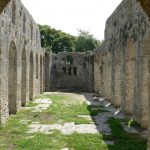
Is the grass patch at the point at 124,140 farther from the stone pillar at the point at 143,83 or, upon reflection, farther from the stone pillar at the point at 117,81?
the stone pillar at the point at 117,81

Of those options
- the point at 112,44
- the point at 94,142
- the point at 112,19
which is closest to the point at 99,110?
the point at 112,44

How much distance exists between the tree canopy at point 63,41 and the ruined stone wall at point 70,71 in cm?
1887

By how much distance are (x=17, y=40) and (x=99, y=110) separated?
5049 mm

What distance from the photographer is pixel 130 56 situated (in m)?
14.9

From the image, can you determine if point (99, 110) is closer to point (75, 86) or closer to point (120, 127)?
point (120, 127)

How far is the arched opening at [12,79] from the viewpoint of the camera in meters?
15.1

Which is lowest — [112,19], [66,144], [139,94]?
[66,144]

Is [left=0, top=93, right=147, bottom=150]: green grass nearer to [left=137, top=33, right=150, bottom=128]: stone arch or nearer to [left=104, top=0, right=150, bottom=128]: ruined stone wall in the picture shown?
[left=137, top=33, right=150, bottom=128]: stone arch

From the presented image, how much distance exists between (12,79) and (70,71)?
Result: 59.5 ft

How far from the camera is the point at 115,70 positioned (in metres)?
18.0

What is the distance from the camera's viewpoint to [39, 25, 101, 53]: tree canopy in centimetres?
5203

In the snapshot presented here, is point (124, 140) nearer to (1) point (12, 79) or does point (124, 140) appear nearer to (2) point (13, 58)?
(1) point (12, 79)

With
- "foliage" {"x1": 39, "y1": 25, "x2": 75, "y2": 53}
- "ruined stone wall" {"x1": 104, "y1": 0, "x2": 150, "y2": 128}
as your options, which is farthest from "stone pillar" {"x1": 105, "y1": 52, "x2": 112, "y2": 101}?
"foliage" {"x1": 39, "y1": 25, "x2": 75, "y2": 53}

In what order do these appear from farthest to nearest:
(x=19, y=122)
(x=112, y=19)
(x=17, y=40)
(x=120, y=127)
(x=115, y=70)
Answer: (x=112, y=19) < (x=115, y=70) < (x=17, y=40) < (x=19, y=122) < (x=120, y=127)
